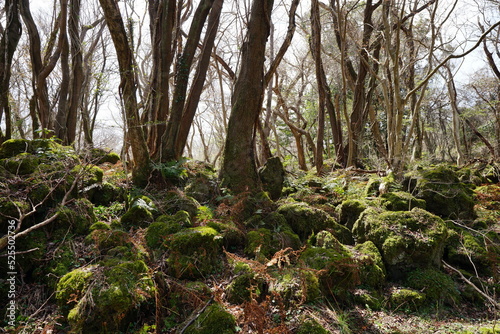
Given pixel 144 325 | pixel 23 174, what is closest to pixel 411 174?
pixel 144 325

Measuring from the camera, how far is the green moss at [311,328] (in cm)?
291

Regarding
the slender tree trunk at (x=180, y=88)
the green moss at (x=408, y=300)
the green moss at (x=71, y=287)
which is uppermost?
the slender tree trunk at (x=180, y=88)

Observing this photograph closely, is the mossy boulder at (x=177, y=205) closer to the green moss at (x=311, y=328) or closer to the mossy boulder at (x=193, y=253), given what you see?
the mossy boulder at (x=193, y=253)

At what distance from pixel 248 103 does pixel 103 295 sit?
4598 millimetres

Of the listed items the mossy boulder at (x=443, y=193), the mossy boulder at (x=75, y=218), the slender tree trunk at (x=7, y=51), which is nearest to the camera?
the mossy boulder at (x=75, y=218)

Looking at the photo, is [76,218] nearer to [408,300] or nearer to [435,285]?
[408,300]

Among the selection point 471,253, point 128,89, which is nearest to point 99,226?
point 128,89

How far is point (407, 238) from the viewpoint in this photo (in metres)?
4.39

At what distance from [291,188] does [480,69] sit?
17.5 m

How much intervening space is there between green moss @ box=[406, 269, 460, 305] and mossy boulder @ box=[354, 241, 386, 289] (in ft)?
1.36

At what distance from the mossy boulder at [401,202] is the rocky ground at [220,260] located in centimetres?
2

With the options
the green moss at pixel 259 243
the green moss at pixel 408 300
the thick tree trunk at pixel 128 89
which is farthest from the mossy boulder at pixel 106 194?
the green moss at pixel 408 300

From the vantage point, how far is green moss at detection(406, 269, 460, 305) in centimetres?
386

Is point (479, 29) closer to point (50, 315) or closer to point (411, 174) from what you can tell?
point (411, 174)
